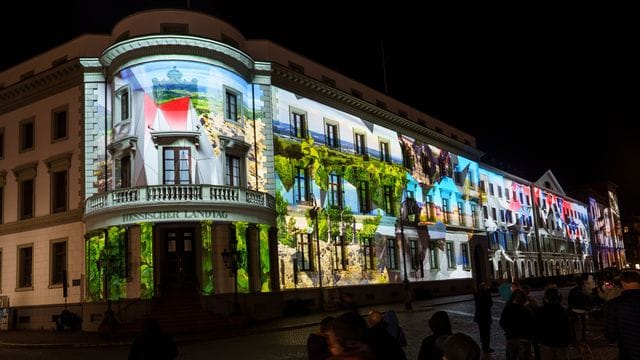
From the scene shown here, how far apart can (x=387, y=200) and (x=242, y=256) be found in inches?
691

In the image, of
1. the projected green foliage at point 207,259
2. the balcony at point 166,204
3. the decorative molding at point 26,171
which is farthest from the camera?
the decorative molding at point 26,171

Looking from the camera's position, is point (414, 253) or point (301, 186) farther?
point (414, 253)

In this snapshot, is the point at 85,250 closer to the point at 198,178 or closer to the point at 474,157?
the point at 198,178

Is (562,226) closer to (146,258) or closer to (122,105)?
(122,105)

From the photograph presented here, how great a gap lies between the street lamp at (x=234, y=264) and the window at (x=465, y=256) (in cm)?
3050

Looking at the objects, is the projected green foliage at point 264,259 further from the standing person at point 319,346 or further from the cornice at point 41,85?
the standing person at point 319,346

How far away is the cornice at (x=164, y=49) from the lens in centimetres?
3059

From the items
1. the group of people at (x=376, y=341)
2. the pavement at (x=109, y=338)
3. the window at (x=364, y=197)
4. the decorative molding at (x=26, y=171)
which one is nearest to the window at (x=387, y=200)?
the window at (x=364, y=197)

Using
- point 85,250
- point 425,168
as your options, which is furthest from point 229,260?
point 425,168

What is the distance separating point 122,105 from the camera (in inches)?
1265

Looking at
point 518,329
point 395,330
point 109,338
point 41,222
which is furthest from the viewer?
point 41,222

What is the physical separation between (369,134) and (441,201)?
12382 mm

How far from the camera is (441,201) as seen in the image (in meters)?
54.0

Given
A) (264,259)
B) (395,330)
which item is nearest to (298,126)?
(264,259)
